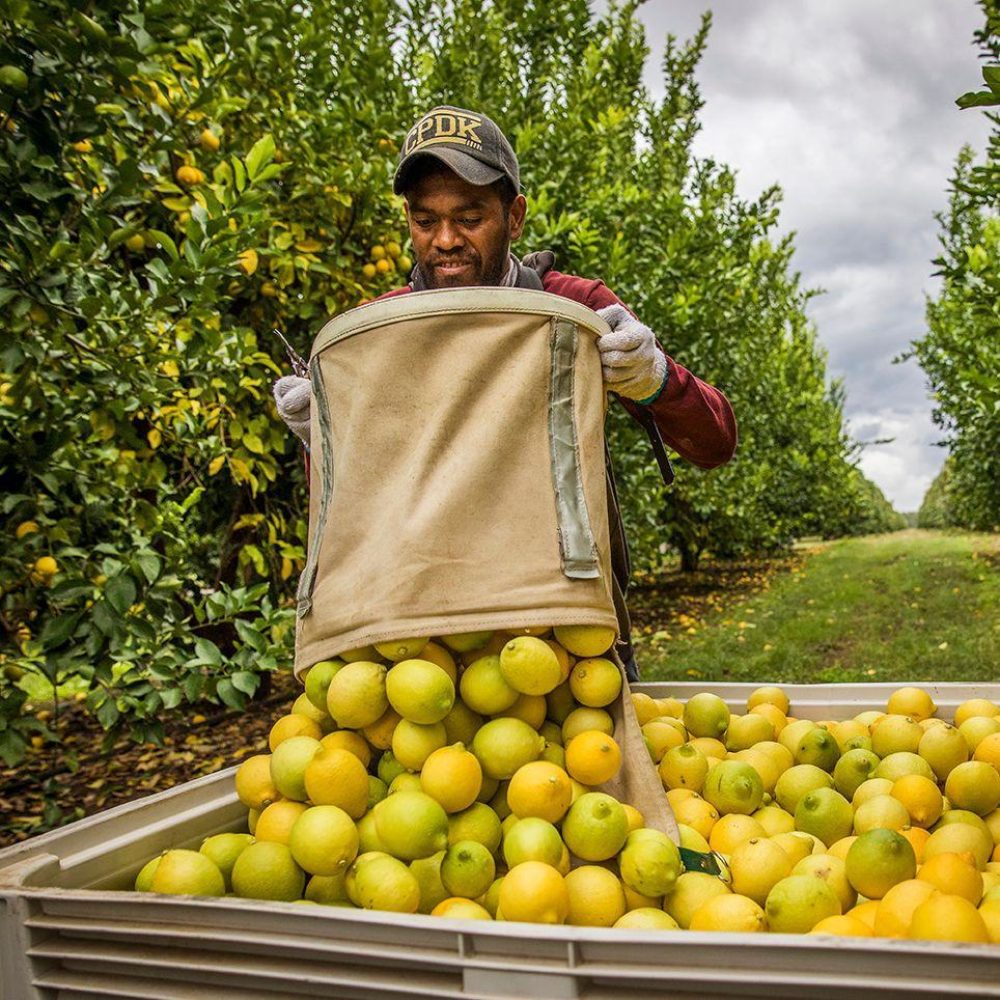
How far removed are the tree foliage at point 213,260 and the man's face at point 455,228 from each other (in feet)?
2.50

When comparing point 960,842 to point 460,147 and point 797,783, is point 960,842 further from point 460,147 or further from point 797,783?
point 460,147

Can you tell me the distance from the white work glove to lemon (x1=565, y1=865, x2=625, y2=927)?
118cm

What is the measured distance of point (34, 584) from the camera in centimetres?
301

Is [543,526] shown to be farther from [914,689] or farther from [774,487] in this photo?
[774,487]

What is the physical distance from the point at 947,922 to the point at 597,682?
640 mm

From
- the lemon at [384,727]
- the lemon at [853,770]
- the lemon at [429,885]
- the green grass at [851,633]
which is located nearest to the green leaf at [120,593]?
the lemon at [384,727]

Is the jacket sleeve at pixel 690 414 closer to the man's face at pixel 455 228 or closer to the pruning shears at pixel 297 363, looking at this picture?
the man's face at pixel 455 228

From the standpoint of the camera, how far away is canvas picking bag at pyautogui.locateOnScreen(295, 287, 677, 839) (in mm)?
1391

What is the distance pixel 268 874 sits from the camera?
4.32ft

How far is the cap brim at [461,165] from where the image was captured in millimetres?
1827

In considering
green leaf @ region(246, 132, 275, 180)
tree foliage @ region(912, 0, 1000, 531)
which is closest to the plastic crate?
green leaf @ region(246, 132, 275, 180)

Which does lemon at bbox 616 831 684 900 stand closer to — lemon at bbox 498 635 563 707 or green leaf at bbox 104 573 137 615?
lemon at bbox 498 635 563 707

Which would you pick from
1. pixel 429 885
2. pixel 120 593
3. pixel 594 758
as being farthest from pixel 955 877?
pixel 120 593

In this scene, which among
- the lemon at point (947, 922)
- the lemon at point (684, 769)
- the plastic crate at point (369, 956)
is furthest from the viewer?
the lemon at point (684, 769)
